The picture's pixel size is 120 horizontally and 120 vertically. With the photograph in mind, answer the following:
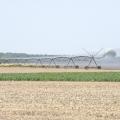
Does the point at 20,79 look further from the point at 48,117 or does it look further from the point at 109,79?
the point at 48,117

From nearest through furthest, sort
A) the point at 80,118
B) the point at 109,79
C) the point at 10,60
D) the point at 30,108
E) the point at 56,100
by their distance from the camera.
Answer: the point at 80,118 < the point at 30,108 < the point at 56,100 < the point at 109,79 < the point at 10,60

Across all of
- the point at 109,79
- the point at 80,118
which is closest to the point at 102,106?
the point at 80,118

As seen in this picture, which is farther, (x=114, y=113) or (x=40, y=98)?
(x=40, y=98)

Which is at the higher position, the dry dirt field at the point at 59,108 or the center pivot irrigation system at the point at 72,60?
the center pivot irrigation system at the point at 72,60

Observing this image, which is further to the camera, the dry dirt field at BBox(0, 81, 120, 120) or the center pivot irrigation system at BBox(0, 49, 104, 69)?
the center pivot irrigation system at BBox(0, 49, 104, 69)

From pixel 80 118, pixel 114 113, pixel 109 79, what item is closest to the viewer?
pixel 80 118

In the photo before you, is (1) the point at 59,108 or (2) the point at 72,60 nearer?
(1) the point at 59,108

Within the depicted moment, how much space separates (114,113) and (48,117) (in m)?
2.48

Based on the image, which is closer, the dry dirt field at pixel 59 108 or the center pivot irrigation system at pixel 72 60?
the dry dirt field at pixel 59 108

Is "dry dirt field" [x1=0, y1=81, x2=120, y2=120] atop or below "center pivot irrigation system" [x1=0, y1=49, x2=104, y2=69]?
below

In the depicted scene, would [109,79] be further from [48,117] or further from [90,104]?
[48,117]

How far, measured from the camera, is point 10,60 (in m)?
142

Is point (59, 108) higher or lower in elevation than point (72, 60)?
lower

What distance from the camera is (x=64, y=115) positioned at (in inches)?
666
